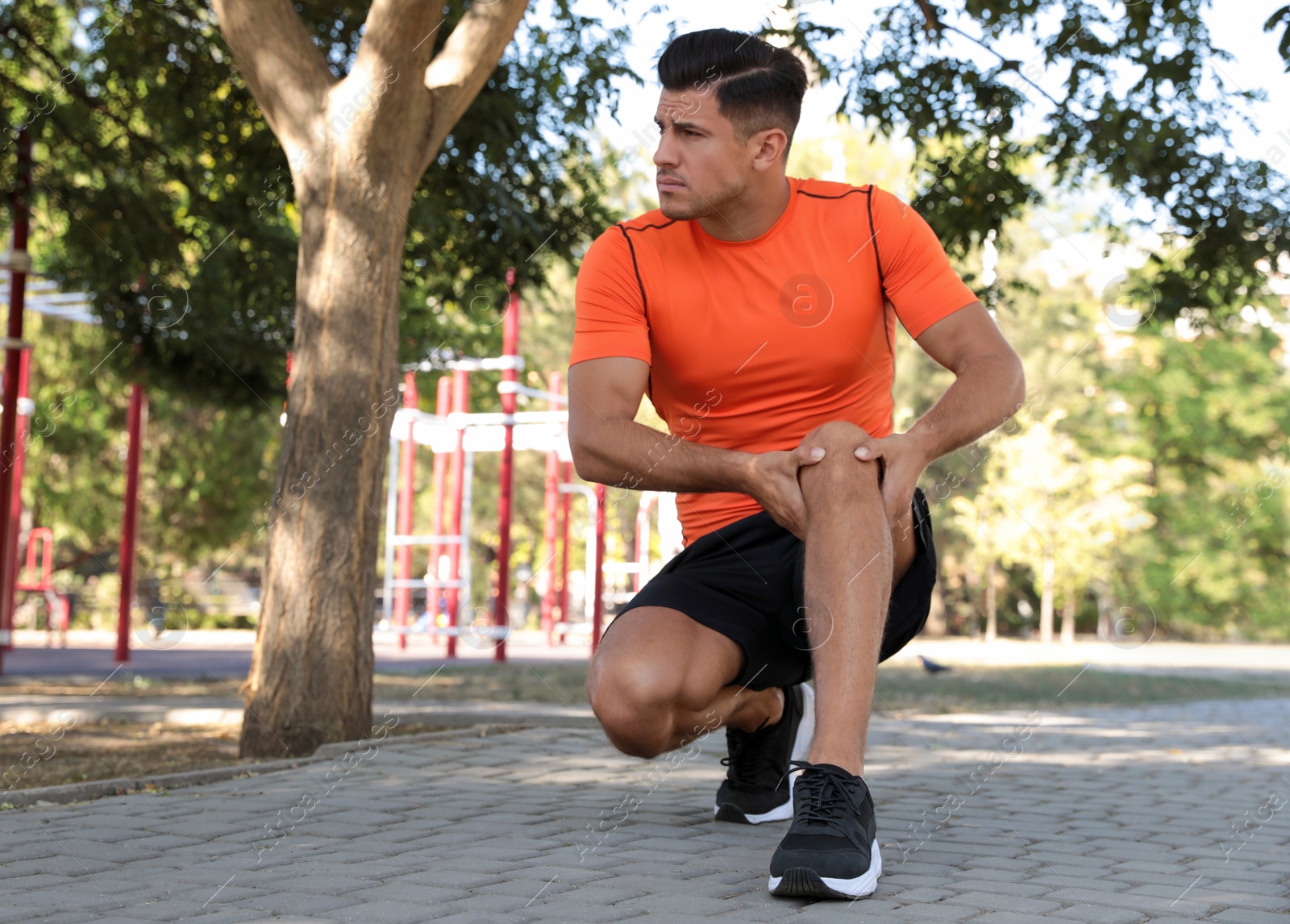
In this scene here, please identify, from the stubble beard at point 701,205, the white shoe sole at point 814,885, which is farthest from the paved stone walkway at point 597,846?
the stubble beard at point 701,205

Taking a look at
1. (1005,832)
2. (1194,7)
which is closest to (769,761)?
(1005,832)

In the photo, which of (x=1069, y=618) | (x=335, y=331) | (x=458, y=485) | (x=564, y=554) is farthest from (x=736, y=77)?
(x=1069, y=618)

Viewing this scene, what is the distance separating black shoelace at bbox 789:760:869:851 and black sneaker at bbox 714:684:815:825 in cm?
88

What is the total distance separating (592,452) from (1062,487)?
32467 mm

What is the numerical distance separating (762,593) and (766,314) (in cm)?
71

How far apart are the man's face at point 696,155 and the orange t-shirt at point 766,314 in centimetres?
16

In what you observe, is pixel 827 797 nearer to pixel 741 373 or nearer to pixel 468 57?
pixel 741 373

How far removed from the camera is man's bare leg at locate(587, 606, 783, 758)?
325 centimetres

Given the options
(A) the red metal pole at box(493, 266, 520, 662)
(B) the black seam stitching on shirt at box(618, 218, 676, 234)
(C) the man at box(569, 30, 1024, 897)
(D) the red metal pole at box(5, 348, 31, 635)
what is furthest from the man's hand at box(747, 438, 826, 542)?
(A) the red metal pole at box(493, 266, 520, 662)

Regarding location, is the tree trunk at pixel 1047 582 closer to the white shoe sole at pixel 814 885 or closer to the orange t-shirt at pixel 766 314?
the orange t-shirt at pixel 766 314

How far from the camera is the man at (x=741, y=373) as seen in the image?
327 cm

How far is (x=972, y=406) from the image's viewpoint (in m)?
3.20

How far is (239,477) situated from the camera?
83.9 ft

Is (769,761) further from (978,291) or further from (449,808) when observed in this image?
(978,291)
